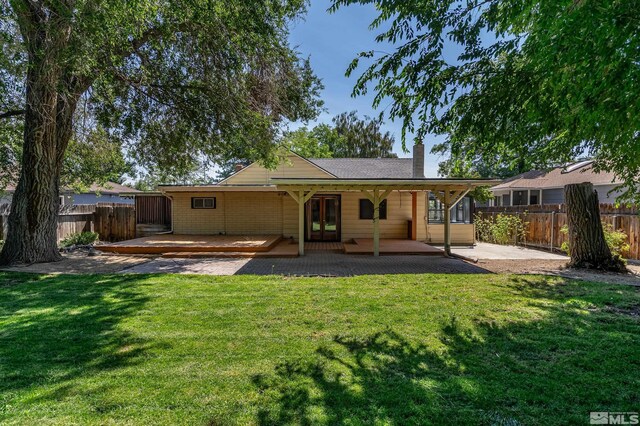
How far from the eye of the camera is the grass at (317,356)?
2.52 meters

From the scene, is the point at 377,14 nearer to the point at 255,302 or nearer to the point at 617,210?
the point at 255,302

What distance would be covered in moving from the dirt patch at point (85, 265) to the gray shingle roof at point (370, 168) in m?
8.49

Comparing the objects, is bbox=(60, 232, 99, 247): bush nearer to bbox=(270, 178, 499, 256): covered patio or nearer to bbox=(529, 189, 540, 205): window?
bbox=(270, 178, 499, 256): covered patio

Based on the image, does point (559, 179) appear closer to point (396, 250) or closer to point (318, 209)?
point (396, 250)

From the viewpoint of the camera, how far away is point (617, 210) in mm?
10242

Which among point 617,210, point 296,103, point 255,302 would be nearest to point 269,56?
point 296,103

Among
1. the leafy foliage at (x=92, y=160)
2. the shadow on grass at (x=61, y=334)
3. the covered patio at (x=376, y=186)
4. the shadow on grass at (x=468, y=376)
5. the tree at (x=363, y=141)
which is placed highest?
the tree at (x=363, y=141)

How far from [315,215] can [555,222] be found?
359 inches

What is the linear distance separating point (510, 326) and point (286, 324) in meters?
2.97

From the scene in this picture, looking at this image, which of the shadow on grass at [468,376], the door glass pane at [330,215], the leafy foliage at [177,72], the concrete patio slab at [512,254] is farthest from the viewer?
the door glass pane at [330,215]

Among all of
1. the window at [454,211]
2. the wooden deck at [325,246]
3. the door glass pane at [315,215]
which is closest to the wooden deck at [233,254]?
the wooden deck at [325,246]

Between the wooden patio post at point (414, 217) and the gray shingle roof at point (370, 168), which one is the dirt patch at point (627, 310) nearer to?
the wooden patio post at point (414, 217)

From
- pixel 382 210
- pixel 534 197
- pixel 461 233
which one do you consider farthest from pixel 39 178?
pixel 534 197

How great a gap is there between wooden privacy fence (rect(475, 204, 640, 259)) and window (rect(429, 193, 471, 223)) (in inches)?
92.1
